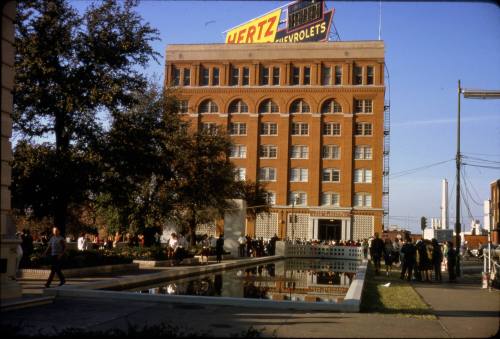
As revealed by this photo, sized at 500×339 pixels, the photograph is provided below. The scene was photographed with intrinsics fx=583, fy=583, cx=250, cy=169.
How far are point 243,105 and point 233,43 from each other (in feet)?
28.6

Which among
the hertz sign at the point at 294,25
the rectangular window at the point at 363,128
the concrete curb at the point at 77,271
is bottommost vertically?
the concrete curb at the point at 77,271

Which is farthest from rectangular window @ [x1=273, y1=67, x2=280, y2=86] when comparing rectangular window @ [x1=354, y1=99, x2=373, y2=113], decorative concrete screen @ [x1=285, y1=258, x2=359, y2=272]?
decorative concrete screen @ [x1=285, y1=258, x2=359, y2=272]

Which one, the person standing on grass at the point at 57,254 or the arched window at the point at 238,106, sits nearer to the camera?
the person standing on grass at the point at 57,254

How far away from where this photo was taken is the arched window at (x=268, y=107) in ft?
252

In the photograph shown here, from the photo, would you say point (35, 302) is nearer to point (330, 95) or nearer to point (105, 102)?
point (105, 102)

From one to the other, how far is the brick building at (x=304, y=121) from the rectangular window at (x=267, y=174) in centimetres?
13

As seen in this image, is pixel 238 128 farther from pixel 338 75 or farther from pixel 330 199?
pixel 330 199

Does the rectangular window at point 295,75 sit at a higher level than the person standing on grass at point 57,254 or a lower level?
higher

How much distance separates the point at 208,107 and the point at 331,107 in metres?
16.5

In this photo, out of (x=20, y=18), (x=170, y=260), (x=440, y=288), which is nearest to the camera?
(x=440, y=288)

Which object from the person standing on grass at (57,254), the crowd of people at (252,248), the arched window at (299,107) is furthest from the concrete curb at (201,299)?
the arched window at (299,107)

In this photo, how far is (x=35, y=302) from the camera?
12.2 metres

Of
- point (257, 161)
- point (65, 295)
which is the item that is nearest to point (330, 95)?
point (257, 161)

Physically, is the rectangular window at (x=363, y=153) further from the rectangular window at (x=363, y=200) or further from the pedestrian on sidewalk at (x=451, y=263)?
the pedestrian on sidewalk at (x=451, y=263)
